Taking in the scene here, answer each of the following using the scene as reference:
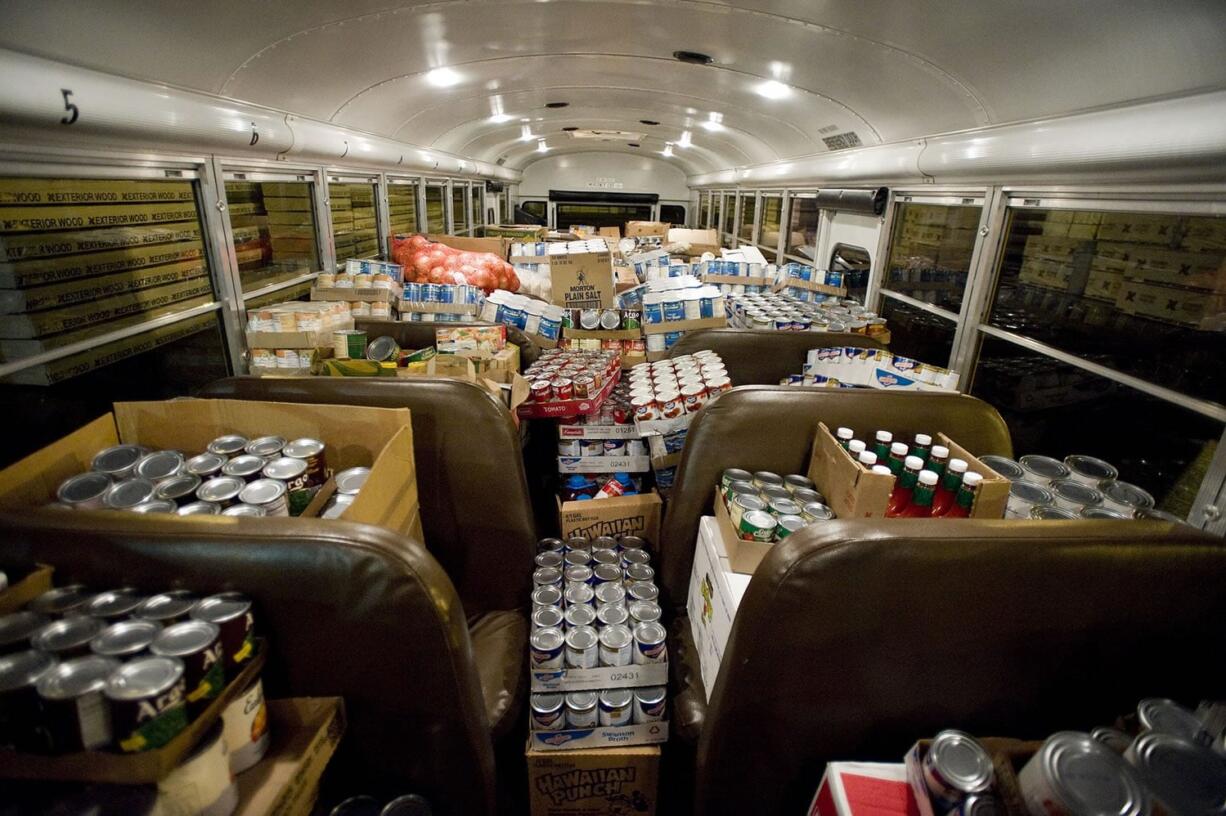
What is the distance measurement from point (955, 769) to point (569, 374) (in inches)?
83.4

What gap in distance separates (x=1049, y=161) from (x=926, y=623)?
2236mm

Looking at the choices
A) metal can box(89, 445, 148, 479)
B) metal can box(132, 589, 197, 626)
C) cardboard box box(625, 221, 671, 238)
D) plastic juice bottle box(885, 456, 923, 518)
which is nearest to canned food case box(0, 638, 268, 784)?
metal can box(132, 589, 197, 626)

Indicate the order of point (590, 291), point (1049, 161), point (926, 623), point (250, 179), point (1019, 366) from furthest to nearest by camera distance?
point (590, 291) < point (250, 179) < point (1019, 366) < point (1049, 161) < point (926, 623)

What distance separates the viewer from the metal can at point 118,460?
1.46 m

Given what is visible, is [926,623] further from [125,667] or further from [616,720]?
[125,667]

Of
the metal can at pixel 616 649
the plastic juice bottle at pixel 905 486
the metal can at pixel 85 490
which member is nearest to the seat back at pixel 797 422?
the plastic juice bottle at pixel 905 486

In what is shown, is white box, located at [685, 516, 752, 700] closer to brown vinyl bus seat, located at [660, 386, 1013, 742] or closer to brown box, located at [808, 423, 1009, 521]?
brown vinyl bus seat, located at [660, 386, 1013, 742]

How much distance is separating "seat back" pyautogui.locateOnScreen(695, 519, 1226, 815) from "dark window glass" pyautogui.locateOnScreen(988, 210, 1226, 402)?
1.11 m

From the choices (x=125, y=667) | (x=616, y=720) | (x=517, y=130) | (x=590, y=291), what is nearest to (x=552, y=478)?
(x=590, y=291)

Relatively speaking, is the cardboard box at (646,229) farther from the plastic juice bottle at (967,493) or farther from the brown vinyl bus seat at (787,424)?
the plastic juice bottle at (967,493)

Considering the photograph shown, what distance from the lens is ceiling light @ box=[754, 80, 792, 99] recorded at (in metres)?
3.70

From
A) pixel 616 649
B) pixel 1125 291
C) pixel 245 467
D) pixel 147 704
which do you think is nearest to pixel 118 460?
pixel 245 467

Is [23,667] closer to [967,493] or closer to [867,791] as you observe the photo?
[867,791]

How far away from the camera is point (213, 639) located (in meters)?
0.90
